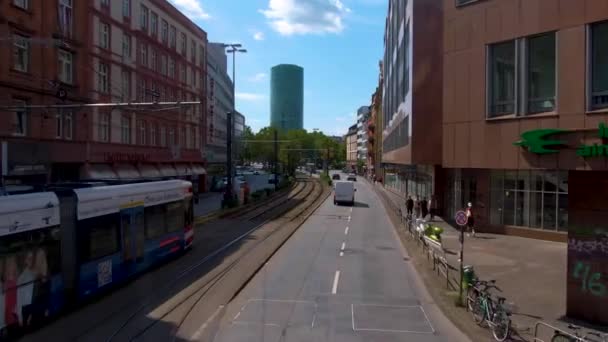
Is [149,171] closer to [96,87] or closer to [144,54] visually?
[144,54]

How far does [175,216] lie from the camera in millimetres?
19891

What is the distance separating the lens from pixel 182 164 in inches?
2114

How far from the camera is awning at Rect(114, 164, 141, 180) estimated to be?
128ft

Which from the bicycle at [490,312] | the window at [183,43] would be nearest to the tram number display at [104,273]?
the bicycle at [490,312]

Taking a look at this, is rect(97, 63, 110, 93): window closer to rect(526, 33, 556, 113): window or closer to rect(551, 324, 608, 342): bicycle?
rect(526, 33, 556, 113): window

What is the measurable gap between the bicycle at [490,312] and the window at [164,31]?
42.1 m

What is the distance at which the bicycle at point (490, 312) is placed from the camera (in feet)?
35.7

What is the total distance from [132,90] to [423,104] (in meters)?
22.2

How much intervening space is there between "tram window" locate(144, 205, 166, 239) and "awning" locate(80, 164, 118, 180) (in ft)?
55.1

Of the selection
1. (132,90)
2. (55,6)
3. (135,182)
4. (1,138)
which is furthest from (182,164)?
(135,182)

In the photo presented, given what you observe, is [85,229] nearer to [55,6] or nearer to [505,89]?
[505,89]

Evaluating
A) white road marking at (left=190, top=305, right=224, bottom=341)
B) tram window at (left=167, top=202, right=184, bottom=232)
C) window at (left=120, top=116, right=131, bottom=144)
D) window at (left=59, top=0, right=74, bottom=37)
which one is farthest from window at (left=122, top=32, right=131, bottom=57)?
white road marking at (left=190, top=305, right=224, bottom=341)

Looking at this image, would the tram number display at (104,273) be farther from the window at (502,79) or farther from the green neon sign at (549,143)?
the window at (502,79)

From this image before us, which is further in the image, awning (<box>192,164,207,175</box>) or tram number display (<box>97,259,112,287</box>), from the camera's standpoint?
awning (<box>192,164,207,175</box>)
